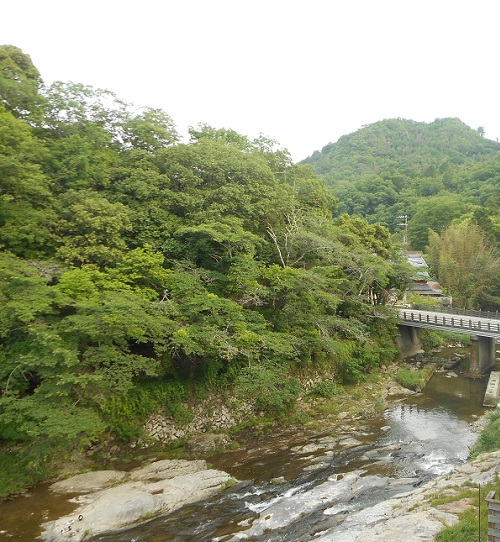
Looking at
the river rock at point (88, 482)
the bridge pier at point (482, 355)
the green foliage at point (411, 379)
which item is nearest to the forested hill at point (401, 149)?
the bridge pier at point (482, 355)

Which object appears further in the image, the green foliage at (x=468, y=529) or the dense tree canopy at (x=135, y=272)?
the dense tree canopy at (x=135, y=272)

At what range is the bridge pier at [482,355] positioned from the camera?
2784 cm

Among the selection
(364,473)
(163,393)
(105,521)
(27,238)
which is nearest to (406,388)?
(364,473)

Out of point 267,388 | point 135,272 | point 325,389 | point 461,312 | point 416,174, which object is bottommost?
point 325,389

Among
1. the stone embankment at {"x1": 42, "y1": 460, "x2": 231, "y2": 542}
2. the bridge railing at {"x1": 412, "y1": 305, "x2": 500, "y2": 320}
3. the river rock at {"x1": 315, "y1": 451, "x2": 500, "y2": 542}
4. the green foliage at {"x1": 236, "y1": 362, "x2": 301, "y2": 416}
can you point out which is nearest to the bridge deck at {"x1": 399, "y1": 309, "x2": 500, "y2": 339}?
the bridge railing at {"x1": 412, "y1": 305, "x2": 500, "y2": 320}

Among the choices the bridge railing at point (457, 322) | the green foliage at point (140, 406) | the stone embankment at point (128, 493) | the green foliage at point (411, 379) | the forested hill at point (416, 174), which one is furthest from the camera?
the forested hill at point (416, 174)

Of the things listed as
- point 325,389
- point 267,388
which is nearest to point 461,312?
point 325,389

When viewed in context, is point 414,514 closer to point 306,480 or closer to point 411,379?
point 306,480

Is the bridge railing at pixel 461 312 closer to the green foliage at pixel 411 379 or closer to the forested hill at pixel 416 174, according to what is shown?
the green foliage at pixel 411 379

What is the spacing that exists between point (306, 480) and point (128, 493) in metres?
5.92

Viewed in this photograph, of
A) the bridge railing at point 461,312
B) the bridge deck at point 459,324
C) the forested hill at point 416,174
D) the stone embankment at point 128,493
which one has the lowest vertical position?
the stone embankment at point 128,493

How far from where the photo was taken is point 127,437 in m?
16.0

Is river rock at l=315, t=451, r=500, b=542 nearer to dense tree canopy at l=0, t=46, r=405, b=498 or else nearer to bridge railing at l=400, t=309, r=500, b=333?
dense tree canopy at l=0, t=46, r=405, b=498

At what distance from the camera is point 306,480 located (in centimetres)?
1417
